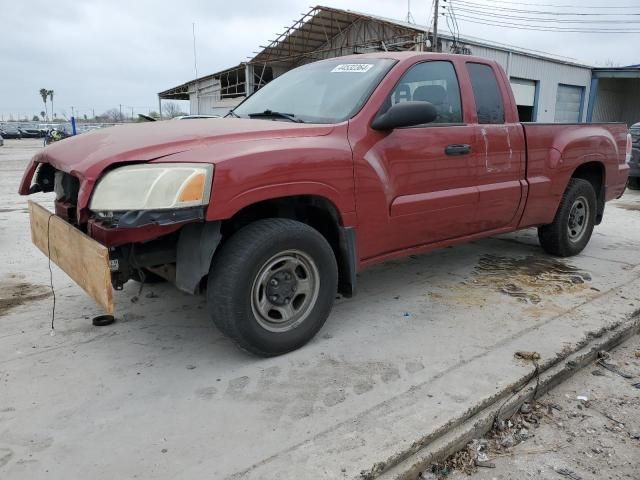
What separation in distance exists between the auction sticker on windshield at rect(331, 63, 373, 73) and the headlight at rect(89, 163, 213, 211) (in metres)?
1.63

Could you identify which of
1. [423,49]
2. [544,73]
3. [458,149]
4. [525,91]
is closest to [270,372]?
[458,149]

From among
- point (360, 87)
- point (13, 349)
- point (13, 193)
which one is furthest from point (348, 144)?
point (13, 193)

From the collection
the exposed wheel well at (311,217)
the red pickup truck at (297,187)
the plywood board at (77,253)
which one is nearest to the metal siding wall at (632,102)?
the red pickup truck at (297,187)

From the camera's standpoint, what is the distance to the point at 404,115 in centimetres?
323

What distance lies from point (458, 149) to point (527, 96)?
19900 mm

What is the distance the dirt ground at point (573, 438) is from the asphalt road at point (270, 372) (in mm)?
201

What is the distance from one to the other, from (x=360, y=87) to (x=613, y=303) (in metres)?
2.54

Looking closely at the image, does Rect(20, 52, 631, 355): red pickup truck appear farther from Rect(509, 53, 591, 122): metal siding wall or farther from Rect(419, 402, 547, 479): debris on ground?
Rect(509, 53, 591, 122): metal siding wall

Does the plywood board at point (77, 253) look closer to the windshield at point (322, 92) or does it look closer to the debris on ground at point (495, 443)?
the windshield at point (322, 92)

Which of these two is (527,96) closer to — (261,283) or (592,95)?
(592,95)

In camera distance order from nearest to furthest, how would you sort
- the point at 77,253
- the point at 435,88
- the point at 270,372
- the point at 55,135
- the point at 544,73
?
1. the point at 77,253
2. the point at 270,372
3. the point at 435,88
4. the point at 544,73
5. the point at 55,135

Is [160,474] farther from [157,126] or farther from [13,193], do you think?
[13,193]

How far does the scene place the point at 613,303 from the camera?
157 inches

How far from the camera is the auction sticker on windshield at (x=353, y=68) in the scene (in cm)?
369
